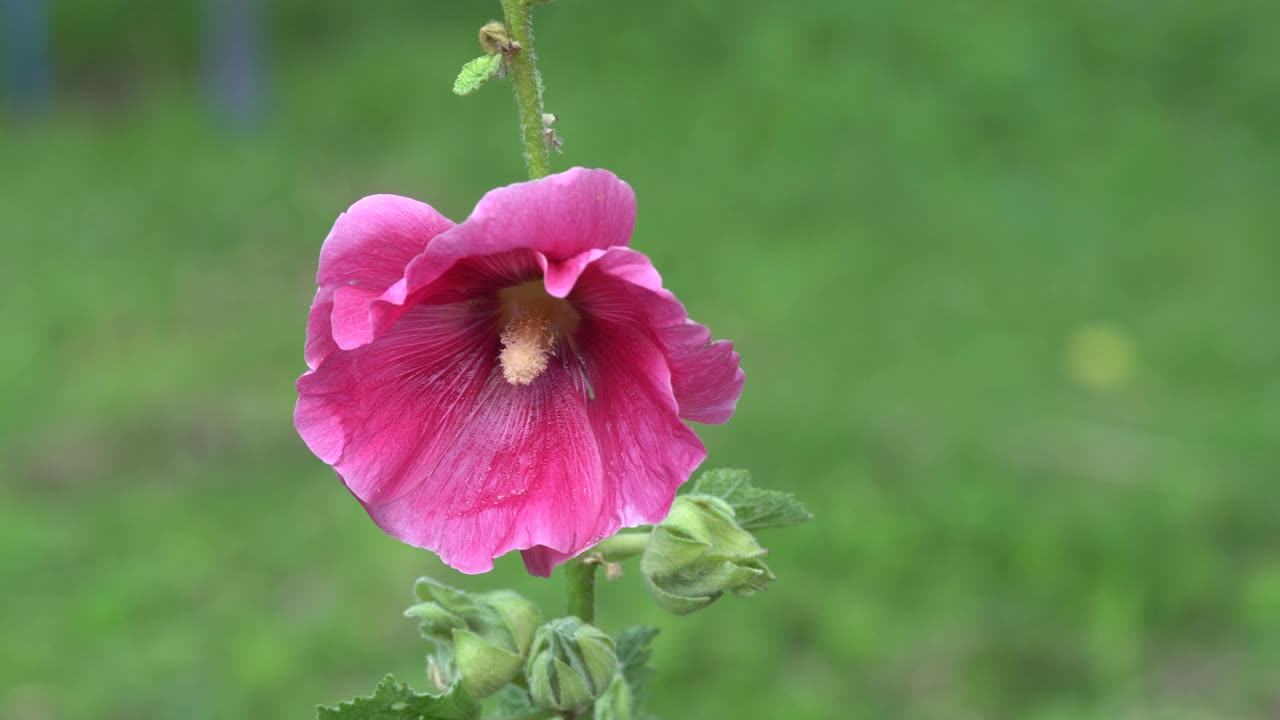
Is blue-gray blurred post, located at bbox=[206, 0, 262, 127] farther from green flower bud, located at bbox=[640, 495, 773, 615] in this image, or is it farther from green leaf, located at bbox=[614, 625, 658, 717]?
green flower bud, located at bbox=[640, 495, 773, 615]

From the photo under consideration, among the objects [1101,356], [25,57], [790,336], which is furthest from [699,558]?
[25,57]

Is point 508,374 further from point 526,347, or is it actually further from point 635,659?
point 635,659

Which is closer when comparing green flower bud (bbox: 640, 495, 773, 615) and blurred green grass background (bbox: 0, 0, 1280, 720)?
green flower bud (bbox: 640, 495, 773, 615)

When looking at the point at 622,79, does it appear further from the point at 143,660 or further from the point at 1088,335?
the point at 143,660

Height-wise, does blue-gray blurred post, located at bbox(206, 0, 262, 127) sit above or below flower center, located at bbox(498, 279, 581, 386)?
above

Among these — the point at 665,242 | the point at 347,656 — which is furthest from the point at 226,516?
the point at 665,242

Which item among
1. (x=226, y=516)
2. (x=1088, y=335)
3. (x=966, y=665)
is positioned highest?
(x=1088, y=335)

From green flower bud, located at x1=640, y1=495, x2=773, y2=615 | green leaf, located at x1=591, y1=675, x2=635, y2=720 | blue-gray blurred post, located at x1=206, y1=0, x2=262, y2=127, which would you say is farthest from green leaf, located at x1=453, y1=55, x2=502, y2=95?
blue-gray blurred post, located at x1=206, y1=0, x2=262, y2=127
